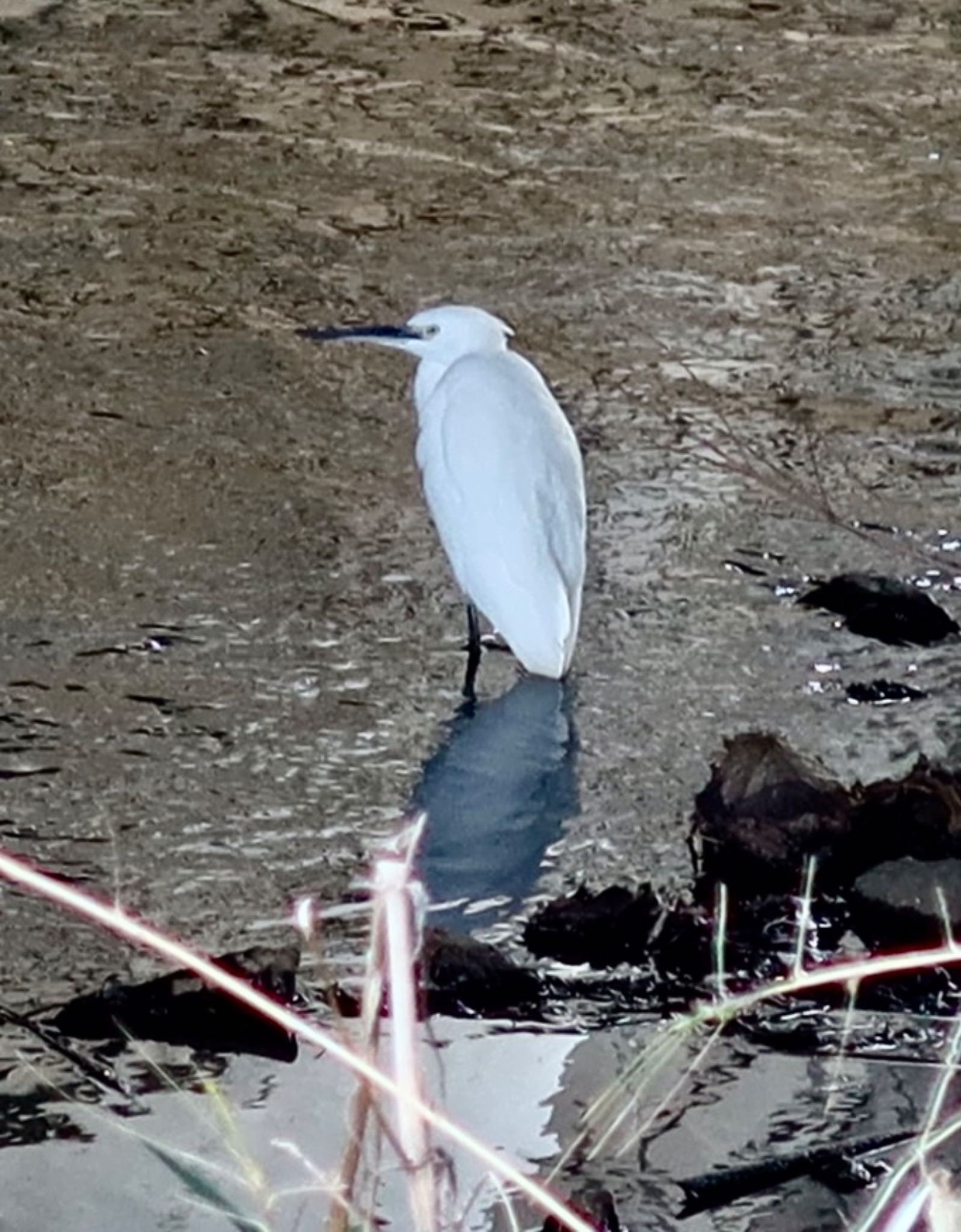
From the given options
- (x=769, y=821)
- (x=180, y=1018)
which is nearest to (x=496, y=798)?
(x=769, y=821)

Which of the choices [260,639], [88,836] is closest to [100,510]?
[260,639]

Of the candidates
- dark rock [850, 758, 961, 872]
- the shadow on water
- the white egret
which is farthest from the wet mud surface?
dark rock [850, 758, 961, 872]

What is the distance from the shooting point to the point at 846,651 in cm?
365

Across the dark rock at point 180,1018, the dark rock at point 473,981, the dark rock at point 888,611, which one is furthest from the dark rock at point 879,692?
the dark rock at point 180,1018

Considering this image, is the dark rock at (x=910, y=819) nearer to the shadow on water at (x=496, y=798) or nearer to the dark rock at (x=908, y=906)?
the dark rock at (x=908, y=906)

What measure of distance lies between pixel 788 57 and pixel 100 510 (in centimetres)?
Answer: 355

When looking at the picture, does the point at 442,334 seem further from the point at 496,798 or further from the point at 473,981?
the point at 473,981

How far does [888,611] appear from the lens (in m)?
3.72

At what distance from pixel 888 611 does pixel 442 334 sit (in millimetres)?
834

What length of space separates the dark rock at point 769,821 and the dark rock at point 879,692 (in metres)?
0.63

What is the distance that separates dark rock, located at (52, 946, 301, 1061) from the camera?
98.4 inches

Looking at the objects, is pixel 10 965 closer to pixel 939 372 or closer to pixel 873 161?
pixel 939 372

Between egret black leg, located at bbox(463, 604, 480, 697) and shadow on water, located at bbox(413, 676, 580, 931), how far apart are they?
46mm

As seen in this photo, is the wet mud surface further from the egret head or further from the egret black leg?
the egret head
